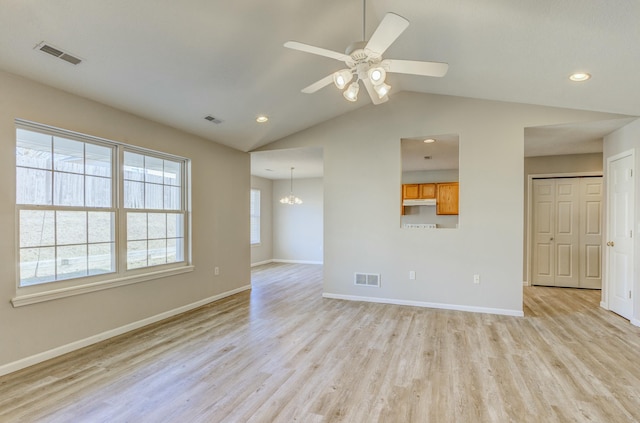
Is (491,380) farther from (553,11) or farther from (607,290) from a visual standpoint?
(607,290)

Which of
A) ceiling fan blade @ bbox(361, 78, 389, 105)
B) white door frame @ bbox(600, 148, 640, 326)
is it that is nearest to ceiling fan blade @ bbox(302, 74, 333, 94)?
ceiling fan blade @ bbox(361, 78, 389, 105)

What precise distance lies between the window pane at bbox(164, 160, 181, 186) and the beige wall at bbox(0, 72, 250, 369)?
20 centimetres

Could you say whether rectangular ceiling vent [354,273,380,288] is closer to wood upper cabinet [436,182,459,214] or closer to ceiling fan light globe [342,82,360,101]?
ceiling fan light globe [342,82,360,101]

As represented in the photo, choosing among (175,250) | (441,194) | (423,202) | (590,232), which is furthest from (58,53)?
(590,232)

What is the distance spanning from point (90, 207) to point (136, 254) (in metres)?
0.79

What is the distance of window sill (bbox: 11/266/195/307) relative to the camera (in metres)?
2.79

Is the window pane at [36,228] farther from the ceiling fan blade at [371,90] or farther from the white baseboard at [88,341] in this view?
the ceiling fan blade at [371,90]

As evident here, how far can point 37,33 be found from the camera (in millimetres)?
2342

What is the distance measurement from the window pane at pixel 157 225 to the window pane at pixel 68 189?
0.88 metres

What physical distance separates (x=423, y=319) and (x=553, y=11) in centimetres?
339

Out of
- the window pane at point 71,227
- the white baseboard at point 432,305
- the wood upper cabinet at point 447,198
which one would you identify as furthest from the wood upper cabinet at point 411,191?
the window pane at point 71,227

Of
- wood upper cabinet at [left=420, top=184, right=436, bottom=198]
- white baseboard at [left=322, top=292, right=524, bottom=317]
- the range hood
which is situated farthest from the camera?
wood upper cabinet at [left=420, top=184, right=436, bottom=198]

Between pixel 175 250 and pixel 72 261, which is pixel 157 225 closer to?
pixel 175 250

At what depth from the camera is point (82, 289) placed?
127 inches
